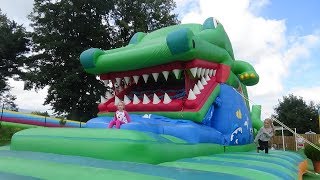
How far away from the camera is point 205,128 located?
4.88m

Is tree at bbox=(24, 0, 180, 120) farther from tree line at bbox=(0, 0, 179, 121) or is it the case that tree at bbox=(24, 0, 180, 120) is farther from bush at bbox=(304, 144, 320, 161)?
bush at bbox=(304, 144, 320, 161)

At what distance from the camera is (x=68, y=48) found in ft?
69.1

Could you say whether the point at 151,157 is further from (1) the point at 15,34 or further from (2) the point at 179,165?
(1) the point at 15,34

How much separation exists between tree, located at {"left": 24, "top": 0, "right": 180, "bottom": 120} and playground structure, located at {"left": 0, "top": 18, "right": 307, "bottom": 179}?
1457cm

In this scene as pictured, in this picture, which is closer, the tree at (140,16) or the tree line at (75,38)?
the tree line at (75,38)

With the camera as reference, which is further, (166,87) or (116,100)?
(166,87)

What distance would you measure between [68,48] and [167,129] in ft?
58.4

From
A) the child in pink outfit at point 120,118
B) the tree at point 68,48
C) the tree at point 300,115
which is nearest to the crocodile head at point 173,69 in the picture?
the child in pink outfit at point 120,118

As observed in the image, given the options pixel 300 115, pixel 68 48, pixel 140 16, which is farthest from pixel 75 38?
pixel 300 115

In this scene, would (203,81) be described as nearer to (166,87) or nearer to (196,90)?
(196,90)

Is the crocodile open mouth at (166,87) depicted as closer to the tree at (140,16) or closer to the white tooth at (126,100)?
the white tooth at (126,100)

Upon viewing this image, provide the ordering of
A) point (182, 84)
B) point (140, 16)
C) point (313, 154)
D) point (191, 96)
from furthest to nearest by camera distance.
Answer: point (140, 16)
point (313, 154)
point (182, 84)
point (191, 96)

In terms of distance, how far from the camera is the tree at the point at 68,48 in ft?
67.4

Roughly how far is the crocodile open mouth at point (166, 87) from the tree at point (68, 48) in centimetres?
1414
